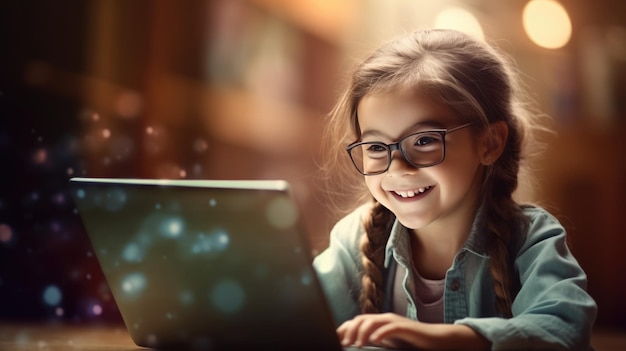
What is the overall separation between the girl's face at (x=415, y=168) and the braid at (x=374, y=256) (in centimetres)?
13

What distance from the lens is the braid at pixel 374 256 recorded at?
1126 mm

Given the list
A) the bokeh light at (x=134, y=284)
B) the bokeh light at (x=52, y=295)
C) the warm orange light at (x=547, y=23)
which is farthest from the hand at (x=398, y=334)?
the warm orange light at (x=547, y=23)

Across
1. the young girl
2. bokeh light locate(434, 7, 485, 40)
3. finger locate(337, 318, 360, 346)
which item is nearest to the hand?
finger locate(337, 318, 360, 346)

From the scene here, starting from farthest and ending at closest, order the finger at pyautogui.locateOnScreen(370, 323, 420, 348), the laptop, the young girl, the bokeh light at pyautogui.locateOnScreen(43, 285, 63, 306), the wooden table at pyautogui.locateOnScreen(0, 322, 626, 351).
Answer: the bokeh light at pyautogui.locateOnScreen(43, 285, 63, 306), the young girl, the wooden table at pyautogui.locateOnScreen(0, 322, 626, 351), the finger at pyautogui.locateOnScreen(370, 323, 420, 348), the laptop

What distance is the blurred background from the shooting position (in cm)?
140

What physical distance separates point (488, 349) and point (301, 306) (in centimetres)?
27

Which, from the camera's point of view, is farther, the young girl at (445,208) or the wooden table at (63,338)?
the young girl at (445,208)

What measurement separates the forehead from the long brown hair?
15 millimetres

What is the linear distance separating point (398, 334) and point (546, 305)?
8.9 inches

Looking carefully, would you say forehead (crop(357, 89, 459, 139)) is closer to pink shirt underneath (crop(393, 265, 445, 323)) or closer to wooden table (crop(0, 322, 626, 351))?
pink shirt underneath (crop(393, 265, 445, 323))

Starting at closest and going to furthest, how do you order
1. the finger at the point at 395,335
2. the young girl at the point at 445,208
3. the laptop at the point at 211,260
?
the laptop at the point at 211,260, the finger at the point at 395,335, the young girl at the point at 445,208

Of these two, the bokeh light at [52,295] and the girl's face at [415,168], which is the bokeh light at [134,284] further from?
the bokeh light at [52,295]

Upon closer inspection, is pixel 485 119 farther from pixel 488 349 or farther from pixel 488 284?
pixel 488 349

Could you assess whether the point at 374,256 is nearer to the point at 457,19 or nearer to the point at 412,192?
the point at 412,192
